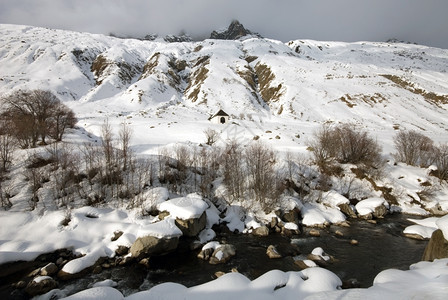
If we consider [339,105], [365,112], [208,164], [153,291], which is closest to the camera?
[153,291]

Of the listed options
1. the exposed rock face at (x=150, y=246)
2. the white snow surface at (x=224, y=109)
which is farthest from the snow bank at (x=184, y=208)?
the exposed rock face at (x=150, y=246)

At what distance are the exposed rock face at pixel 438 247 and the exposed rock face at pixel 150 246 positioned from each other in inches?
639

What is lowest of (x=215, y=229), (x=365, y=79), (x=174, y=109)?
(x=215, y=229)

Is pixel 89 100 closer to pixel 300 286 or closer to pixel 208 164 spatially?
pixel 208 164

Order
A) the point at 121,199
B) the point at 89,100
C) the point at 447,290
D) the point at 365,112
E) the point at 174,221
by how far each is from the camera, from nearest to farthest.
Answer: the point at 447,290
the point at 174,221
the point at 121,199
the point at 365,112
the point at 89,100

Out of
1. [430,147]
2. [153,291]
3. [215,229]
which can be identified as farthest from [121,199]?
[430,147]

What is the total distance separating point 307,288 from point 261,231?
10094mm

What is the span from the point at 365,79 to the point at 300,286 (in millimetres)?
96349

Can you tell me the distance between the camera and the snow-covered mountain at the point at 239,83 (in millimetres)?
58725

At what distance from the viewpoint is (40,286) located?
12227mm

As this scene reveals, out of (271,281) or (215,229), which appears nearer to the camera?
(271,281)

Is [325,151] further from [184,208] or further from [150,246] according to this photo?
[150,246]

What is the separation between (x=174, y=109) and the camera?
224ft

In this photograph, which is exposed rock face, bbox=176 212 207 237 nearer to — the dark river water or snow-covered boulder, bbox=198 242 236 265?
the dark river water
